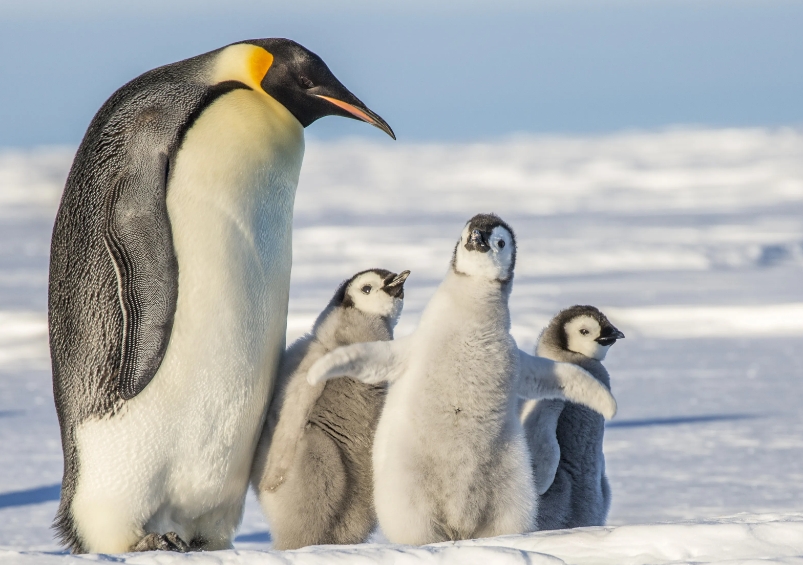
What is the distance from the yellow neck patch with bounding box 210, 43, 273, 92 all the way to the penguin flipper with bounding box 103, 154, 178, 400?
0.43m

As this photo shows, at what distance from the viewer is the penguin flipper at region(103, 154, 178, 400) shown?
2996mm

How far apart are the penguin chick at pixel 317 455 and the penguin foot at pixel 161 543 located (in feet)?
0.98

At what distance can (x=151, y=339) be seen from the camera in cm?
300

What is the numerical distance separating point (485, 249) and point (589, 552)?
2.75 ft

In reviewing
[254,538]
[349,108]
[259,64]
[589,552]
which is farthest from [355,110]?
[254,538]

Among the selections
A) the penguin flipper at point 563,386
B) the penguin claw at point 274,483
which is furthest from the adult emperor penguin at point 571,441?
the penguin claw at point 274,483

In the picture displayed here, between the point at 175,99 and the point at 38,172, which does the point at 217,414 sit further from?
the point at 38,172

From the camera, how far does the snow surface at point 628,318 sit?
2.61 metres

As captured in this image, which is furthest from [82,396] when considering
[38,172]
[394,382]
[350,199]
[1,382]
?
[38,172]

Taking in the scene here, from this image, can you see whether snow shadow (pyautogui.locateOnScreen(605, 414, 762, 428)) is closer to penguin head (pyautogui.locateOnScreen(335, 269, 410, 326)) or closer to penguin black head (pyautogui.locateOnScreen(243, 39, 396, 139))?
penguin head (pyautogui.locateOnScreen(335, 269, 410, 326))

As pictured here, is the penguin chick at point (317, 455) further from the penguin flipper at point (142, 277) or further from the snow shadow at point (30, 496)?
the snow shadow at point (30, 496)

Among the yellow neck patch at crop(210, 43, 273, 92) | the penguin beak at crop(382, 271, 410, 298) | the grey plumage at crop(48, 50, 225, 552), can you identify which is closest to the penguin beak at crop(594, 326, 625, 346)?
the penguin beak at crop(382, 271, 410, 298)

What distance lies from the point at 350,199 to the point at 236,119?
1758 cm

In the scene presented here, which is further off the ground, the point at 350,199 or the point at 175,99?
the point at 350,199
